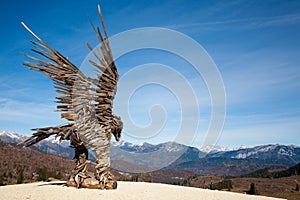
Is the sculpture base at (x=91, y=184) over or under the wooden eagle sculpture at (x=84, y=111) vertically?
under

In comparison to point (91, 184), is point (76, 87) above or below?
above

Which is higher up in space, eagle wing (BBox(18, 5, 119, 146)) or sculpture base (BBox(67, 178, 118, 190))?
eagle wing (BBox(18, 5, 119, 146))

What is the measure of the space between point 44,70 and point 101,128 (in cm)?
414

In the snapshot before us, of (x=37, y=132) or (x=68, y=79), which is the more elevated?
(x=68, y=79)

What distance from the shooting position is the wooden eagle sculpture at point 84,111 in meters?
13.4

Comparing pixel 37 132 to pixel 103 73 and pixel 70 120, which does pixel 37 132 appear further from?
pixel 103 73

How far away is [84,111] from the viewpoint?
45.0 ft

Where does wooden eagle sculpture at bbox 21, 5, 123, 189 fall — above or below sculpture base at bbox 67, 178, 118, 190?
above

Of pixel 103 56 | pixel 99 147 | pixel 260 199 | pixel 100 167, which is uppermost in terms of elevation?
pixel 103 56

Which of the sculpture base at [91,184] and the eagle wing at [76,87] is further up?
the eagle wing at [76,87]

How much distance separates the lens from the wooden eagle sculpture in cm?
1338

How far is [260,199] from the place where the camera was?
14.1 metres

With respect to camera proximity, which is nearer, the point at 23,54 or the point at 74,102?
the point at 23,54

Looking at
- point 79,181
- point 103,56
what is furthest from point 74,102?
point 79,181
